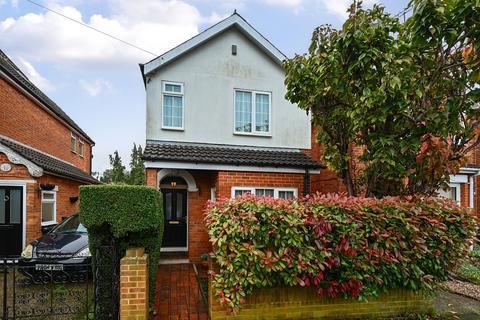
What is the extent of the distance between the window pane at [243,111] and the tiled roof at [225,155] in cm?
76

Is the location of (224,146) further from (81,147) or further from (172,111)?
(81,147)

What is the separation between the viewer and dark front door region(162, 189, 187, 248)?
34.4 ft

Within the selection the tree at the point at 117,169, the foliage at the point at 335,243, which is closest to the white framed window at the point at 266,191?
the foliage at the point at 335,243

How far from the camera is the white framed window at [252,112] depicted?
34.2 ft

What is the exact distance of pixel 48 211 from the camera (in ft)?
38.9

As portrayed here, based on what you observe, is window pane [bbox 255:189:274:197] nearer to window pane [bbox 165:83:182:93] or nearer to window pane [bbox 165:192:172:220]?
window pane [bbox 165:192:172:220]

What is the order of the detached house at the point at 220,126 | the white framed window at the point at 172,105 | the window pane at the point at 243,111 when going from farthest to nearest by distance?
the window pane at the point at 243,111 → the white framed window at the point at 172,105 → the detached house at the point at 220,126

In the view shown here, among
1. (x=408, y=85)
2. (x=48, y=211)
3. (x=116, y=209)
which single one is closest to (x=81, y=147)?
(x=48, y=211)

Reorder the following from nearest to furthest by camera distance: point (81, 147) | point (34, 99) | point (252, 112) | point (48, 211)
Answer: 1. point (252, 112)
2. point (48, 211)
3. point (34, 99)
4. point (81, 147)

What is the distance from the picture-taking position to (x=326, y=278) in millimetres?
4891

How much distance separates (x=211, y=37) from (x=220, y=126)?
2.98 metres

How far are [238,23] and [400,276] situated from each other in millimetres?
8867

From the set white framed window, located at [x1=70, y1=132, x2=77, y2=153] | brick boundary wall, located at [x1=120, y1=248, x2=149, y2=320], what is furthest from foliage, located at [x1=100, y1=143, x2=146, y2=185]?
brick boundary wall, located at [x1=120, y1=248, x2=149, y2=320]

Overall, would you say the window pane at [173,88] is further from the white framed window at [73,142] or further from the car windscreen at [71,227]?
the white framed window at [73,142]
